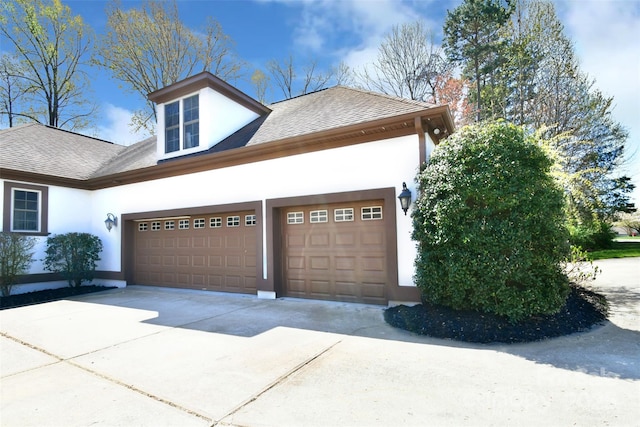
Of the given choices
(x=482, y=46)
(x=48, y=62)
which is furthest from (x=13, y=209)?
(x=482, y=46)

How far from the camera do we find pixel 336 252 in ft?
22.8

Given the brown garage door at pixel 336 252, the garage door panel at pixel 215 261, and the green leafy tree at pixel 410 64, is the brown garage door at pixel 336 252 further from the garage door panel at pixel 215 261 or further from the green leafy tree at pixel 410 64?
the green leafy tree at pixel 410 64

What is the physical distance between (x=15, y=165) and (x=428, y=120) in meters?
11.0

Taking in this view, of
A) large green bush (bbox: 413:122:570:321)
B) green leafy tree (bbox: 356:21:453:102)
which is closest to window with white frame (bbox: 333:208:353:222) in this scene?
large green bush (bbox: 413:122:570:321)

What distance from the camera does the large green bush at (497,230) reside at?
463 cm

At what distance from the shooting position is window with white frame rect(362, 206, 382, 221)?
6638mm

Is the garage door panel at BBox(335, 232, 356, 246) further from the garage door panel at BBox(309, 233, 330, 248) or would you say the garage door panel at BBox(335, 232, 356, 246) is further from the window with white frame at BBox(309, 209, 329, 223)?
the window with white frame at BBox(309, 209, 329, 223)

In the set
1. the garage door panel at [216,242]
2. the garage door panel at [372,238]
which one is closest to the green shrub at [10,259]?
the garage door panel at [216,242]

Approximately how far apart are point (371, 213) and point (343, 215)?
61 cm

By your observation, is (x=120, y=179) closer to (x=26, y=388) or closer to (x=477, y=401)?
(x=26, y=388)

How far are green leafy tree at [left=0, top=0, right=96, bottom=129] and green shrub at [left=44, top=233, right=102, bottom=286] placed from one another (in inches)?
592

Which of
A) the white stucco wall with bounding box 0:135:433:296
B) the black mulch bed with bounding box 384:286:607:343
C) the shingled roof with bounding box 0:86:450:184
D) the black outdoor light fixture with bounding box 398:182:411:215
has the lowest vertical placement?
the black mulch bed with bounding box 384:286:607:343

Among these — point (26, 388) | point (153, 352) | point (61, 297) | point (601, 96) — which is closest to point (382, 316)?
point (153, 352)

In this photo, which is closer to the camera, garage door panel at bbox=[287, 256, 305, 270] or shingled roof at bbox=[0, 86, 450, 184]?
shingled roof at bbox=[0, 86, 450, 184]
